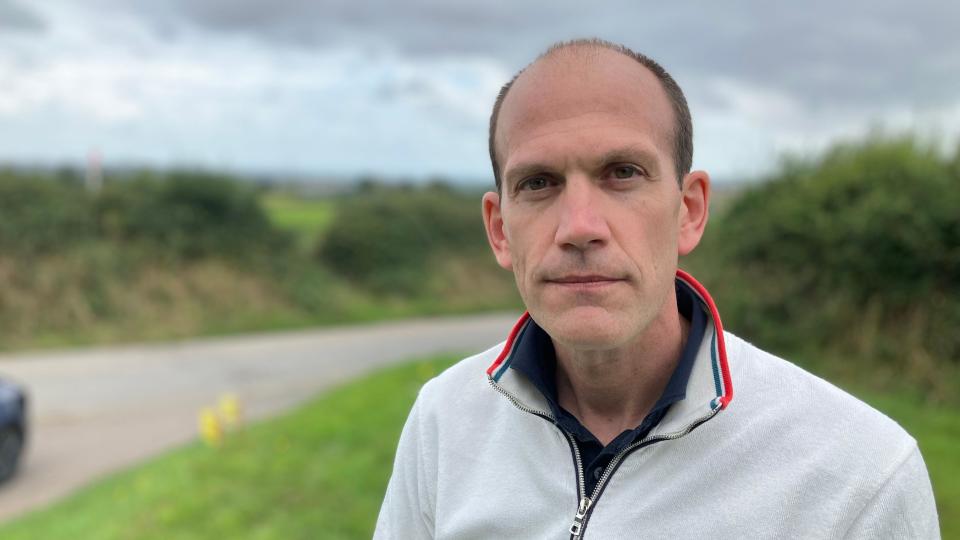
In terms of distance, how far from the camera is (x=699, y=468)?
1.63 m

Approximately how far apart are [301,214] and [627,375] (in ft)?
85.9

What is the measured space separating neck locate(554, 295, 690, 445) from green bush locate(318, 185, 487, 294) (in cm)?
2117

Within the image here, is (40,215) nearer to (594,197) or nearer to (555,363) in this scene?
(555,363)

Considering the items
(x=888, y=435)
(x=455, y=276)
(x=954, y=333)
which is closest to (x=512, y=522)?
(x=888, y=435)

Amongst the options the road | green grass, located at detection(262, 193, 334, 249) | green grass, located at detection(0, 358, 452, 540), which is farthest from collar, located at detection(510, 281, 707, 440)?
green grass, located at detection(262, 193, 334, 249)

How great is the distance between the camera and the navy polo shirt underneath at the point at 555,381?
67.9 inches

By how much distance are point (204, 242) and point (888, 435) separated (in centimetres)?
1992

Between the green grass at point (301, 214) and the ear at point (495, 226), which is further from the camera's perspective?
the green grass at point (301, 214)

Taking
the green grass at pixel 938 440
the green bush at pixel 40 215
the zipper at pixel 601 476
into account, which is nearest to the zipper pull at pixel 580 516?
the zipper at pixel 601 476

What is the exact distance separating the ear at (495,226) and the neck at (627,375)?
0.27 m

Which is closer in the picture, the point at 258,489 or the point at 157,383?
the point at 258,489

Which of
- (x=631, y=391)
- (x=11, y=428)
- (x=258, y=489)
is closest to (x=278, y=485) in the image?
(x=258, y=489)

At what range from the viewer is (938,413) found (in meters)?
6.97

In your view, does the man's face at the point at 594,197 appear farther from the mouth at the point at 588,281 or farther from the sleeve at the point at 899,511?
the sleeve at the point at 899,511
